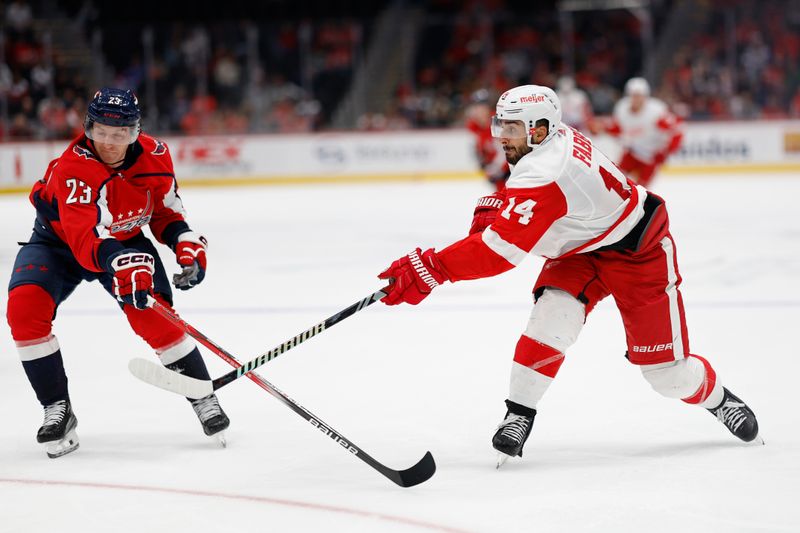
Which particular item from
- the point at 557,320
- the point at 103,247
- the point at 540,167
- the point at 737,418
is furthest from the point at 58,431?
the point at 737,418

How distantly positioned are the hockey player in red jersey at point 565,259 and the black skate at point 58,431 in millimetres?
1057

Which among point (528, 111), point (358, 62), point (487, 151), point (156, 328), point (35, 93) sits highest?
point (358, 62)

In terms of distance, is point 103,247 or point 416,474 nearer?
point 416,474

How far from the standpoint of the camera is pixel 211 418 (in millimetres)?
3117

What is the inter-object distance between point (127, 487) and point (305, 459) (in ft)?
1.63

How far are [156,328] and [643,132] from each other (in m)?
7.29

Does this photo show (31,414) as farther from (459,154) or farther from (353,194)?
(459,154)

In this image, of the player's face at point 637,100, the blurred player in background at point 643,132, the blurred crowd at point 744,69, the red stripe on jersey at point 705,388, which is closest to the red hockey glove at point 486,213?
the red stripe on jersey at point 705,388

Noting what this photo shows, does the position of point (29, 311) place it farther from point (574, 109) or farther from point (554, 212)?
point (574, 109)

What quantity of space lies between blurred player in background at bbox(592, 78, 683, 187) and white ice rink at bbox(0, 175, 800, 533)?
124 inches

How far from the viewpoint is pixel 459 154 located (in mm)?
13234

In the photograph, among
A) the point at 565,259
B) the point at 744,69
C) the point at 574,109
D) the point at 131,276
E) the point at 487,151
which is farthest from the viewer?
the point at 744,69

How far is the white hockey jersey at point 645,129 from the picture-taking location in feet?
31.1

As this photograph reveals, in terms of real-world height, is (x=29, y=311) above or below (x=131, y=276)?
below
